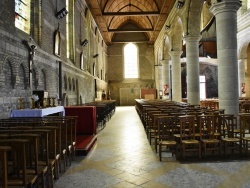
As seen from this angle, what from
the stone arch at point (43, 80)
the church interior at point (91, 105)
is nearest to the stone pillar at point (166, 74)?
the church interior at point (91, 105)

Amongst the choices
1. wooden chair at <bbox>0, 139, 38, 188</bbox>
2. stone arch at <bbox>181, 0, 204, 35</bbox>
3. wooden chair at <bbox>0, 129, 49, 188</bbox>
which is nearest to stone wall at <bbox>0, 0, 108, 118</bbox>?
wooden chair at <bbox>0, 129, 49, 188</bbox>

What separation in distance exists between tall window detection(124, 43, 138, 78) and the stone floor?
83.1ft

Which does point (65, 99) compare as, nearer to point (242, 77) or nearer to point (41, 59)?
point (41, 59)

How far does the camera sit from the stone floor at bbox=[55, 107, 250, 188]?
355 centimetres

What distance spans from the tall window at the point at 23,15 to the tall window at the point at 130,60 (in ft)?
72.9

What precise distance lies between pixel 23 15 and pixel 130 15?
11.2 m

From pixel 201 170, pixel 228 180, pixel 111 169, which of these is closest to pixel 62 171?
pixel 111 169

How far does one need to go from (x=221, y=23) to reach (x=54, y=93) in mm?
6945

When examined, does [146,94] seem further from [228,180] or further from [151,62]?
[228,180]

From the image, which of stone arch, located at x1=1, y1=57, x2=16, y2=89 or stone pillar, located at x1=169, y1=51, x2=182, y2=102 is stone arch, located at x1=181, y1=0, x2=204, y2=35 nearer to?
stone pillar, located at x1=169, y1=51, x2=182, y2=102

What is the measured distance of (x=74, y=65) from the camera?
13.9 m

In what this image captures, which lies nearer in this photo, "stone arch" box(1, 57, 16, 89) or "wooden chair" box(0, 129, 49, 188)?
"wooden chair" box(0, 129, 49, 188)

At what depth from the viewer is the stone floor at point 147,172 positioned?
11.6 feet

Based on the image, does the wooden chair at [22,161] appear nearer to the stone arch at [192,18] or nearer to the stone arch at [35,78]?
the stone arch at [35,78]
